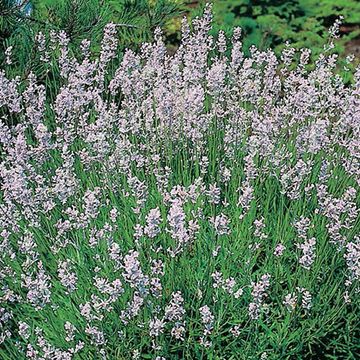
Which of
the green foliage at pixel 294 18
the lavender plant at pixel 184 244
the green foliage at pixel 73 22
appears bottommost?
the green foliage at pixel 294 18

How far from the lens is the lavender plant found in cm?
270

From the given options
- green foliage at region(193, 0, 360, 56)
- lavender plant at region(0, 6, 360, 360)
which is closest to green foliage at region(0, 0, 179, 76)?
lavender plant at region(0, 6, 360, 360)

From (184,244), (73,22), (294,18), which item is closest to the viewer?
(184,244)

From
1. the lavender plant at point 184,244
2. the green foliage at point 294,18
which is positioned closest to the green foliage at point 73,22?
the lavender plant at point 184,244

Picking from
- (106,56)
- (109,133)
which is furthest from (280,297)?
(106,56)

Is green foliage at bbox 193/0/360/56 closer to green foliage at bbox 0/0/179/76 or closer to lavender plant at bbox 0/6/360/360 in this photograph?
green foliage at bbox 0/0/179/76

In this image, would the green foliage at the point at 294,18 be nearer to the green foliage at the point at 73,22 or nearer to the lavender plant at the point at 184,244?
the green foliage at the point at 73,22

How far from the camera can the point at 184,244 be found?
274 cm

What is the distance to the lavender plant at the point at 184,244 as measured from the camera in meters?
2.70

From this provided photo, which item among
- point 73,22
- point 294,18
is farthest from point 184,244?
point 294,18

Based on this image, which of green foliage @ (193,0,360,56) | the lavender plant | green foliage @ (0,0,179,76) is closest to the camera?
the lavender plant

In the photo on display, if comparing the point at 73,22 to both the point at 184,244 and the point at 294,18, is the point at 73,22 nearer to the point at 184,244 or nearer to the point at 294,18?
the point at 184,244

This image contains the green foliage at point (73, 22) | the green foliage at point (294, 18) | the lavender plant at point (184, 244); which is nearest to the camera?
the lavender plant at point (184, 244)

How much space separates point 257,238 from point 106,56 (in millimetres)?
1228
